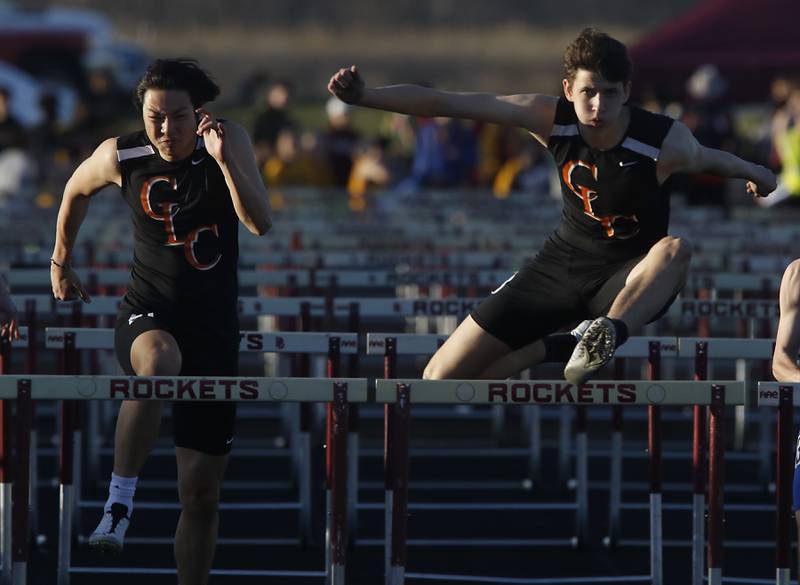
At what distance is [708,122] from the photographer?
18.5 m

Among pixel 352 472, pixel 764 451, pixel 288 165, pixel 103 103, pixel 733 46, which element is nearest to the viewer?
pixel 352 472

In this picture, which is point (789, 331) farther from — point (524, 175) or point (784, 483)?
point (524, 175)

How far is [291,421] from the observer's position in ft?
37.6

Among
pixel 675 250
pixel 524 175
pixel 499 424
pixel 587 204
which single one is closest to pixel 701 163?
pixel 675 250

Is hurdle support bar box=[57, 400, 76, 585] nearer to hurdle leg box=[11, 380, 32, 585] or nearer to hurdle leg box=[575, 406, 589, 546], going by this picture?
hurdle leg box=[11, 380, 32, 585]

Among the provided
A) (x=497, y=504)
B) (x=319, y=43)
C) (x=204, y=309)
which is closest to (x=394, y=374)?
(x=204, y=309)

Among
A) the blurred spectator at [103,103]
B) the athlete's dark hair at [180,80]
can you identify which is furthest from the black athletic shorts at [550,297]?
the blurred spectator at [103,103]

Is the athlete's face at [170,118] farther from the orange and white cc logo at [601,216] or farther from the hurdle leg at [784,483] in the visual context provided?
the hurdle leg at [784,483]

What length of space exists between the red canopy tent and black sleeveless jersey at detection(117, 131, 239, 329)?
52.9ft

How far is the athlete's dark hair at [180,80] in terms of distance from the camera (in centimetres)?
699

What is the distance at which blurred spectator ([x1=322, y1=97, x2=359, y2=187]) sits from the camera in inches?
801

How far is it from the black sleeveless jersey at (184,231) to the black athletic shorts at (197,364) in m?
0.04

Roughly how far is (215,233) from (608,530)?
3.40 meters

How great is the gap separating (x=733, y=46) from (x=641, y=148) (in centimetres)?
1627
